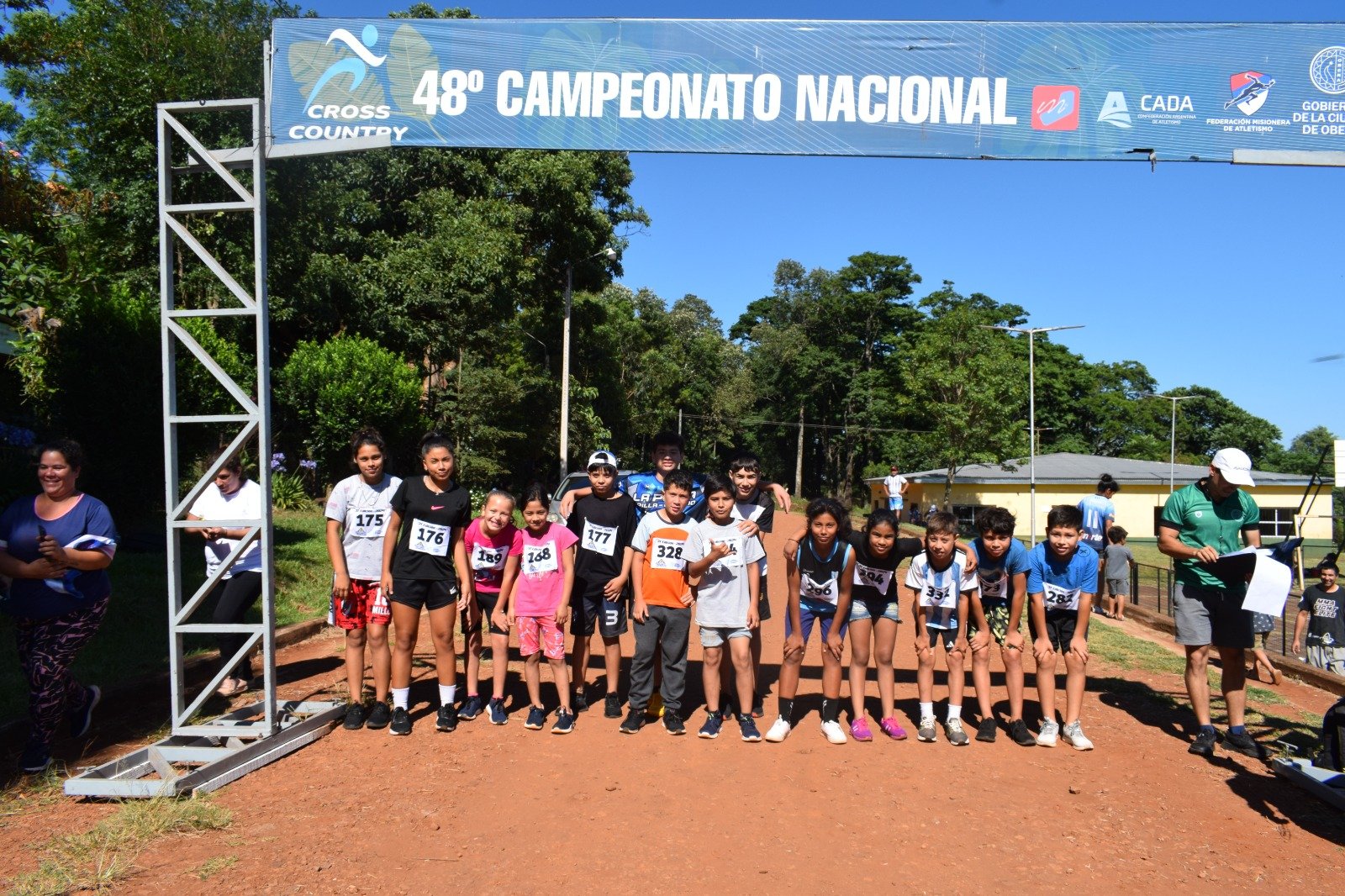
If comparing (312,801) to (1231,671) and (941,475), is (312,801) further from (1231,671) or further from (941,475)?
(941,475)

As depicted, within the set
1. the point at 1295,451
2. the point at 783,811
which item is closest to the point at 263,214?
the point at 783,811

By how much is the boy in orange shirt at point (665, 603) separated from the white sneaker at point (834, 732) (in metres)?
0.97

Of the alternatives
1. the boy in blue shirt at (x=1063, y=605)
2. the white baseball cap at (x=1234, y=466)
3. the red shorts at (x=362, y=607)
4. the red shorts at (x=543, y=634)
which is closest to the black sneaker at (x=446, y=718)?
the red shorts at (x=543, y=634)

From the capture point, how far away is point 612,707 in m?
6.41

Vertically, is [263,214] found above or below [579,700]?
above

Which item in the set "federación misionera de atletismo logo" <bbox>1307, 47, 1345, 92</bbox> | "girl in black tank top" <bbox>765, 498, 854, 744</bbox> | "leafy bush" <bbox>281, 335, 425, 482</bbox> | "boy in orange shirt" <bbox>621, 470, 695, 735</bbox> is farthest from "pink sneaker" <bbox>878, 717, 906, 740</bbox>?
"leafy bush" <bbox>281, 335, 425, 482</bbox>

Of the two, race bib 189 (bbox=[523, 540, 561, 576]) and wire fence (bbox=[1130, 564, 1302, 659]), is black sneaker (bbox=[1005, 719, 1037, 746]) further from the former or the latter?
wire fence (bbox=[1130, 564, 1302, 659])

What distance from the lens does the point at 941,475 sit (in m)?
48.3

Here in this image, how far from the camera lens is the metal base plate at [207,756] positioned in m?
4.75

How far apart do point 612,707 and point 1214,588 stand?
13.7 feet

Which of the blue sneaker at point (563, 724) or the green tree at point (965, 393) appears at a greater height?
the green tree at point (965, 393)

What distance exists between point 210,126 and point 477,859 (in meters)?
17.5

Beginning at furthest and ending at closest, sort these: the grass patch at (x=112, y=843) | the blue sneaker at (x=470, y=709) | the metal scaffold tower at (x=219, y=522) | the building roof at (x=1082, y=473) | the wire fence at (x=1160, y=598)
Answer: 1. the building roof at (x=1082, y=473)
2. the wire fence at (x=1160, y=598)
3. the blue sneaker at (x=470, y=709)
4. the metal scaffold tower at (x=219, y=522)
5. the grass patch at (x=112, y=843)

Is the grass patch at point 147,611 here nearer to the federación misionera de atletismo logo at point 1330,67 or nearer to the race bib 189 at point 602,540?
the race bib 189 at point 602,540
